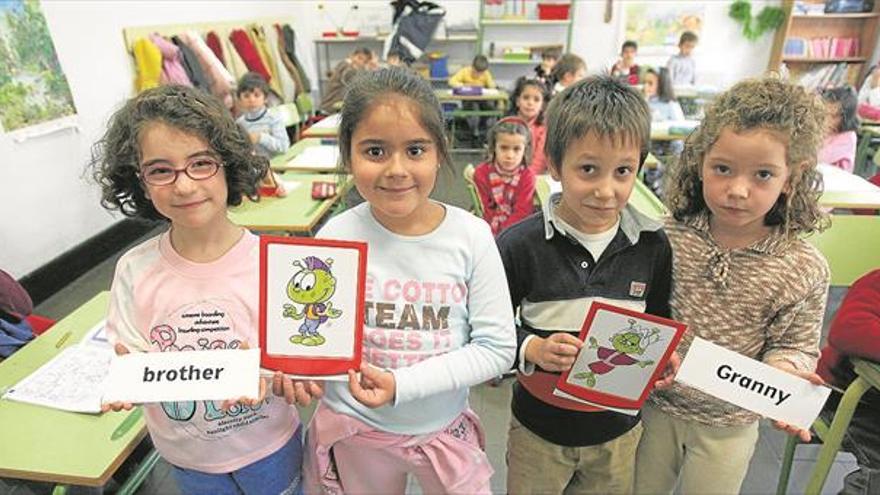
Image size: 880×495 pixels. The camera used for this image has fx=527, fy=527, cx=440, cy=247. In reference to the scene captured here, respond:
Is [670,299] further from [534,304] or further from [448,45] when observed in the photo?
[448,45]

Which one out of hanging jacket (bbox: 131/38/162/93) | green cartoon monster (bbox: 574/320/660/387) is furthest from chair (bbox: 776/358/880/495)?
hanging jacket (bbox: 131/38/162/93)

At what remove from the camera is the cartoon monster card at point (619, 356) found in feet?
3.30

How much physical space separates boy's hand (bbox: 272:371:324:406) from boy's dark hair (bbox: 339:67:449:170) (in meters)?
0.42

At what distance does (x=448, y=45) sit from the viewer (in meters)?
8.01

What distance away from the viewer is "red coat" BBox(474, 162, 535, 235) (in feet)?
9.07

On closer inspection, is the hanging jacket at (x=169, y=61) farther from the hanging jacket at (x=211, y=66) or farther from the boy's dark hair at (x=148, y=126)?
the boy's dark hair at (x=148, y=126)

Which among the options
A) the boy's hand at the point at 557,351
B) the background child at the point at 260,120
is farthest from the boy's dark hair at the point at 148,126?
the background child at the point at 260,120

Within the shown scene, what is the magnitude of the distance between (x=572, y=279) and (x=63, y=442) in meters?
1.18

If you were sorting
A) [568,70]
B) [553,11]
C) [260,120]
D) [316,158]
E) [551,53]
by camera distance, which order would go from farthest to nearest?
1. [551,53]
2. [553,11]
3. [568,70]
4. [260,120]
5. [316,158]

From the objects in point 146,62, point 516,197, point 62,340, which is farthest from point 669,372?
point 146,62

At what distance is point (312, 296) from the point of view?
0.95 m

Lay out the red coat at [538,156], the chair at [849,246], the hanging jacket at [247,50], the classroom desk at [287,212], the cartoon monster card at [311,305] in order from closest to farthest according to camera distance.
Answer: the cartoon monster card at [311,305]
the chair at [849,246]
the classroom desk at [287,212]
the red coat at [538,156]
the hanging jacket at [247,50]

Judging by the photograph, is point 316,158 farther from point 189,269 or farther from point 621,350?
point 621,350

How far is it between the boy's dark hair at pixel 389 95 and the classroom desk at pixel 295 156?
1.71 metres
